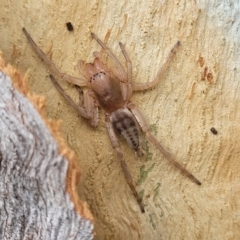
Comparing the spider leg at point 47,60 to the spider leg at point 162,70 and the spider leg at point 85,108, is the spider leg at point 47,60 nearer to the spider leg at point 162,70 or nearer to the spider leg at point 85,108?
the spider leg at point 85,108

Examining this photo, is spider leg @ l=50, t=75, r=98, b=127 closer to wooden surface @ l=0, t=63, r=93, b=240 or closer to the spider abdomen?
the spider abdomen

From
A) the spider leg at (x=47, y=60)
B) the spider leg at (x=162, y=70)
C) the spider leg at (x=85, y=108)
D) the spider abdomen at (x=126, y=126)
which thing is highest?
the spider leg at (x=47, y=60)

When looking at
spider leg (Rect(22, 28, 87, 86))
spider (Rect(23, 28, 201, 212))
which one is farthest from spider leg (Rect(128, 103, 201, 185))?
spider leg (Rect(22, 28, 87, 86))

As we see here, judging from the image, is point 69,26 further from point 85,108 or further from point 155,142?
point 155,142

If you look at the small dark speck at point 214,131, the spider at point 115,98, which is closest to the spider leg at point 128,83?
the spider at point 115,98

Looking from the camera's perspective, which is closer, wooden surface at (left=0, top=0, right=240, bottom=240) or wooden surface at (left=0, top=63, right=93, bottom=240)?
wooden surface at (left=0, top=63, right=93, bottom=240)

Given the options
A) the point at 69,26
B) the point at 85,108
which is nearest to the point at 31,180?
the point at 85,108
